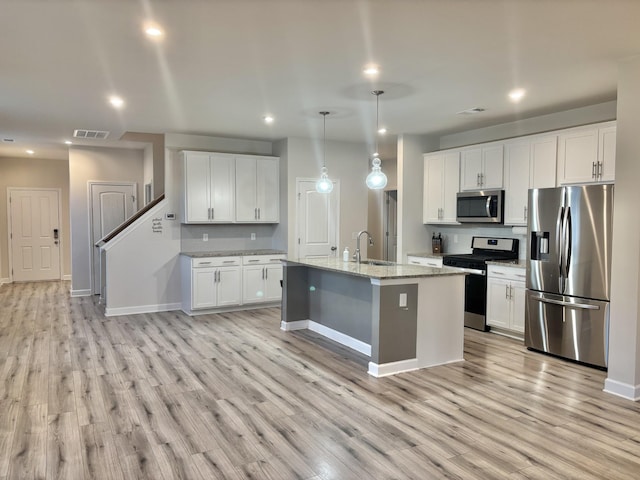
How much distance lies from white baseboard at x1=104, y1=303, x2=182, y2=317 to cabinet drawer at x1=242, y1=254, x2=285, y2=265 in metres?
1.29

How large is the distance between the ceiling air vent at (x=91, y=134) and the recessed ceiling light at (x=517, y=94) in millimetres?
5548

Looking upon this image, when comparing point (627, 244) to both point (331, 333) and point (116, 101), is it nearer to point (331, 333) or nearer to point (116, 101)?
point (331, 333)

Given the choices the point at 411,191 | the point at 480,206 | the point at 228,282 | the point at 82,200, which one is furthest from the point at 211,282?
the point at 480,206

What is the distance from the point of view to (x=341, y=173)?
25.4 ft

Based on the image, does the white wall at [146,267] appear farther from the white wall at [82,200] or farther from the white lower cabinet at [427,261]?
the white lower cabinet at [427,261]

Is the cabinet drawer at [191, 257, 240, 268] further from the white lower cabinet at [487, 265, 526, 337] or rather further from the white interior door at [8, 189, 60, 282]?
the white interior door at [8, 189, 60, 282]

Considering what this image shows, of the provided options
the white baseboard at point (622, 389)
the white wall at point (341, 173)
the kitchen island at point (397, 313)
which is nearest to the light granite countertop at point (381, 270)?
the kitchen island at point (397, 313)

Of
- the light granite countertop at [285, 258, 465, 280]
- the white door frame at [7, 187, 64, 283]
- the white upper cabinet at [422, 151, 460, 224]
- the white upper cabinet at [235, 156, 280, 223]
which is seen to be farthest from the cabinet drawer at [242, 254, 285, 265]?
the white door frame at [7, 187, 64, 283]

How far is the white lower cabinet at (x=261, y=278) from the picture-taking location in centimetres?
706

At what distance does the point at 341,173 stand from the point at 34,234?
23.1 ft

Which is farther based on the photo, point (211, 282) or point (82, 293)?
point (82, 293)

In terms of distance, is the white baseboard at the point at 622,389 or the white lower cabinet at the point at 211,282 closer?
the white baseboard at the point at 622,389

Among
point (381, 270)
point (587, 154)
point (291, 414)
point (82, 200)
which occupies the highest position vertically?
point (587, 154)

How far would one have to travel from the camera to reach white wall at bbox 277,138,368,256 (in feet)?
24.2
